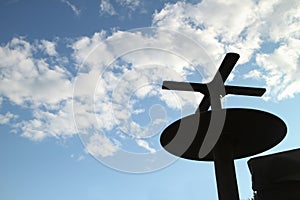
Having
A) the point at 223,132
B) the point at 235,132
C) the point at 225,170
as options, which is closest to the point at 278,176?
the point at 225,170

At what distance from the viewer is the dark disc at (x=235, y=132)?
679 centimetres

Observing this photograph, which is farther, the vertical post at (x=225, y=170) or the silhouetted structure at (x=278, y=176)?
the vertical post at (x=225, y=170)

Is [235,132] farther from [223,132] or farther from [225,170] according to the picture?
[225,170]

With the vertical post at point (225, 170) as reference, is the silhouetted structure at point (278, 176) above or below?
below

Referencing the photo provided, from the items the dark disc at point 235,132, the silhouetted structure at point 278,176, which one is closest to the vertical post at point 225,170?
the dark disc at point 235,132

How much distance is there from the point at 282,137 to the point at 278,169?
116 inches

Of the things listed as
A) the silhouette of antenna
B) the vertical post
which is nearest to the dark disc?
the silhouette of antenna

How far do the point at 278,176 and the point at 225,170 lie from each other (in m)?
2.37

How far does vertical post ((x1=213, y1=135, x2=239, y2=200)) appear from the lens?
6820mm

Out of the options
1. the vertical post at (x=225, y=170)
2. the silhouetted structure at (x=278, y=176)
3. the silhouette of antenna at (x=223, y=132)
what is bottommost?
the silhouetted structure at (x=278, y=176)

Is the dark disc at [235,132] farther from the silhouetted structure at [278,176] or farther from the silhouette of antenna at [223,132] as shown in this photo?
the silhouetted structure at [278,176]

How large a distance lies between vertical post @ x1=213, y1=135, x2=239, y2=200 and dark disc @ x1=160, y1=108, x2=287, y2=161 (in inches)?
7.7

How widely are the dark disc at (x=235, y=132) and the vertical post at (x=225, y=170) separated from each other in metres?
0.20

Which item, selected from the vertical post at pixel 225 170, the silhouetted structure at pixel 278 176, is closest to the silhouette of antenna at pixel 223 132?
the vertical post at pixel 225 170
